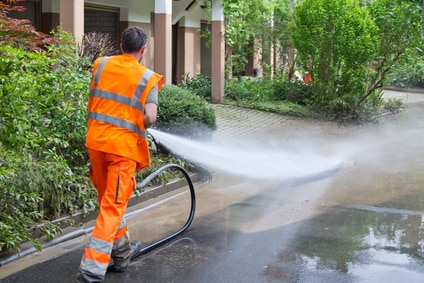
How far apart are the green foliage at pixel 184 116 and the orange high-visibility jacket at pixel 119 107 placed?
13.7 feet

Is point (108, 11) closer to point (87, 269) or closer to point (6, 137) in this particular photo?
point (6, 137)

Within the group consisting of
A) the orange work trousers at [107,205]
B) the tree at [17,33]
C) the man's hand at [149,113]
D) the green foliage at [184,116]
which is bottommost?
the orange work trousers at [107,205]

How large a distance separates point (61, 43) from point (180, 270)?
351 centimetres

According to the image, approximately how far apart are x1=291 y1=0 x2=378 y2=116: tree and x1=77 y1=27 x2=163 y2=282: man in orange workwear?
10833mm

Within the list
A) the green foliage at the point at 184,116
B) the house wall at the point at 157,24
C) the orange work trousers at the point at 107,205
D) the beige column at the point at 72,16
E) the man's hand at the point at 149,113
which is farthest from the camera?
the house wall at the point at 157,24

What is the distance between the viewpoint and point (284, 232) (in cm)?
672

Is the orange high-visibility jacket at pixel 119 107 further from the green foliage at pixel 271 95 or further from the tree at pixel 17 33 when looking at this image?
the green foliage at pixel 271 95

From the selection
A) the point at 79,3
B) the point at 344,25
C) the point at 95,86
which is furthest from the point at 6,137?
the point at 344,25

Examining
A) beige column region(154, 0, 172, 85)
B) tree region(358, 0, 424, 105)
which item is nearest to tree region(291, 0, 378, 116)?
tree region(358, 0, 424, 105)

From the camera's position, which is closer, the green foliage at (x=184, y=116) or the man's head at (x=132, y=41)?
the man's head at (x=132, y=41)

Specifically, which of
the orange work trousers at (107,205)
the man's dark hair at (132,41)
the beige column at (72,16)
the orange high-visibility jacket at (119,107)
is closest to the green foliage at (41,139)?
the orange work trousers at (107,205)

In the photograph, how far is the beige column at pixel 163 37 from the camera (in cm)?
1472

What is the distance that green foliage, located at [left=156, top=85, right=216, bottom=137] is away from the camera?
9328 millimetres

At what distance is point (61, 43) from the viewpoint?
7.76 meters
